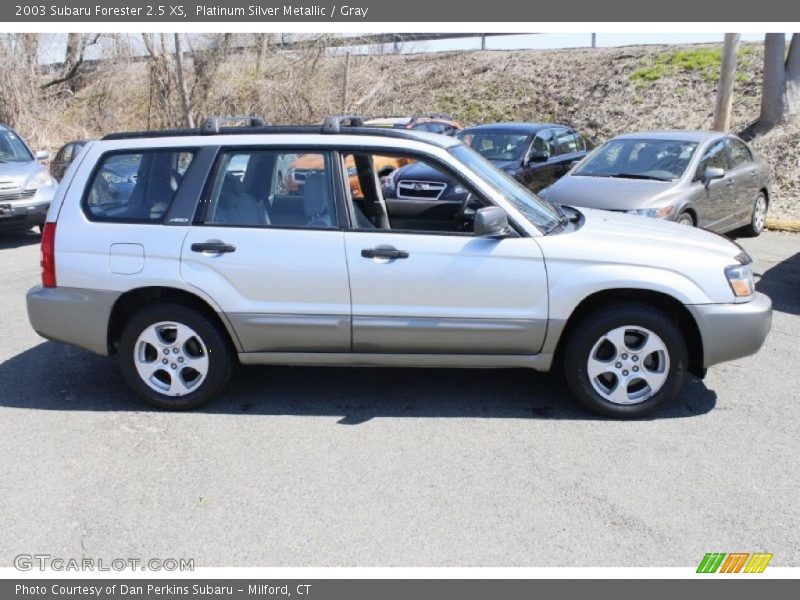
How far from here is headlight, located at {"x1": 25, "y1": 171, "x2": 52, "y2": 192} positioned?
11508 mm

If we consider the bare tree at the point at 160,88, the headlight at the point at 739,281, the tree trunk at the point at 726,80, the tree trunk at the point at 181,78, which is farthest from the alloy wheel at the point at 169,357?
the bare tree at the point at 160,88

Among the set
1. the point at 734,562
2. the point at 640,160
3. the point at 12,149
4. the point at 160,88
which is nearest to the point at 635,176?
the point at 640,160

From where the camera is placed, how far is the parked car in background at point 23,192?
11.3 metres

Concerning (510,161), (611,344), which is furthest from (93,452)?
(510,161)

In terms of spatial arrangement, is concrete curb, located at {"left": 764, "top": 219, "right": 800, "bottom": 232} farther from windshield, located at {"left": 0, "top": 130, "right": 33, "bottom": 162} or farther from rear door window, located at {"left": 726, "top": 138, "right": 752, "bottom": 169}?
windshield, located at {"left": 0, "top": 130, "right": 33, "bottom": 162}

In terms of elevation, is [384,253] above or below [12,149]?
below

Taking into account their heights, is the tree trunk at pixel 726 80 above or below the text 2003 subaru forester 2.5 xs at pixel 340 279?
above

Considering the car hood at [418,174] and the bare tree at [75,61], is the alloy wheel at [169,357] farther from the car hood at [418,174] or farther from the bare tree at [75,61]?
the bare tree at [75,61]

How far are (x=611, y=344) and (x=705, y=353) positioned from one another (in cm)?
58

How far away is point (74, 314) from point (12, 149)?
339 inches

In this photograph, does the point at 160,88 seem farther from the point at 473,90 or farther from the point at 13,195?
the point at 13,195

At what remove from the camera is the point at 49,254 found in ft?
17.1

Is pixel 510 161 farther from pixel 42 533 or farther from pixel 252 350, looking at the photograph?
pixel 42 533

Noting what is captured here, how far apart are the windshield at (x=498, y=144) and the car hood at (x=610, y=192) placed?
2620 mm
